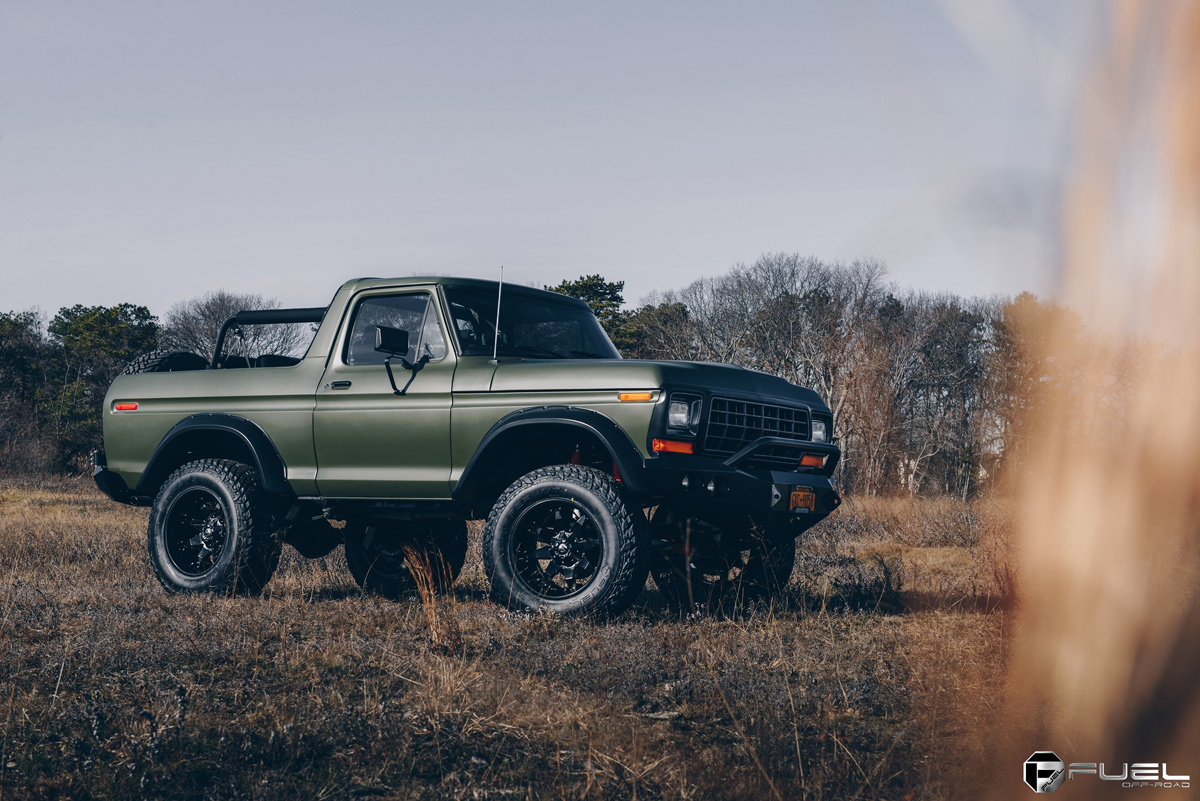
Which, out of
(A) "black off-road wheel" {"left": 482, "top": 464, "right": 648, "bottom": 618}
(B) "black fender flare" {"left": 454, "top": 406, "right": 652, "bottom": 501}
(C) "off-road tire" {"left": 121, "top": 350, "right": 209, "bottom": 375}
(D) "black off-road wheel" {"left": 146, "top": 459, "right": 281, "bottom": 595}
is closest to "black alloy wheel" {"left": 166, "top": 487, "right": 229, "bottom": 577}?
(D) "black off-road wheel" {"left": 146, "top": 459, "right": 281, "bottom": 595}

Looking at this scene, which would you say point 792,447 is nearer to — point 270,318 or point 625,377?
point 625,377

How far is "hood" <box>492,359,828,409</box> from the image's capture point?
19.0 ft

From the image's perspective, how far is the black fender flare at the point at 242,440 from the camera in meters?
7.12

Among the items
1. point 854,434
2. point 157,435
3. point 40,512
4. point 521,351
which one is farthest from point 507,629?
point 854,434

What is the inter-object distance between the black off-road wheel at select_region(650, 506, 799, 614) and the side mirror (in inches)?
75.4

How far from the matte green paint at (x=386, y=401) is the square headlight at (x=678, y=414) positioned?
0.12 meters

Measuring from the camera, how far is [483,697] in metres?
4.08

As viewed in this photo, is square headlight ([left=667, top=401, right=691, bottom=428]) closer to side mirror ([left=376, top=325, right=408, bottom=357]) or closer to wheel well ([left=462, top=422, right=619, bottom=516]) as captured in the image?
wheel well ([left=462, top=422, right=619, bottom=516])

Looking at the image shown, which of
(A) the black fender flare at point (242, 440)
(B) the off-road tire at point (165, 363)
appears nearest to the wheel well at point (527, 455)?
(A) the black fender flare at point (242, 440)

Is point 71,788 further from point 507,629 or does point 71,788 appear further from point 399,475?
point 399,475

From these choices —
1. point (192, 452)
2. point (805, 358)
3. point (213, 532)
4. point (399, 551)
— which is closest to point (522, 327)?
point (399, 551)

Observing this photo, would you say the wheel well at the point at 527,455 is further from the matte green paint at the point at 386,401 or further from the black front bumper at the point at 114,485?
the black front bumper at the point at 114,485

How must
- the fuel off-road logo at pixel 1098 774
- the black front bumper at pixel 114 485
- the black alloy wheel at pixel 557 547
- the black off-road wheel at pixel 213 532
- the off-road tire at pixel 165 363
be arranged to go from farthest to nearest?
1. the off-road tire at pixel 165 363
2. the black front bumper at pixel 114 485
3. the black off-road wheel at pixel 213 532
4. the black alloy wheel at pixel 557 547
5. the fuel off-road logo at pixel 1098 774

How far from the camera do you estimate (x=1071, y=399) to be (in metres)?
3.38
